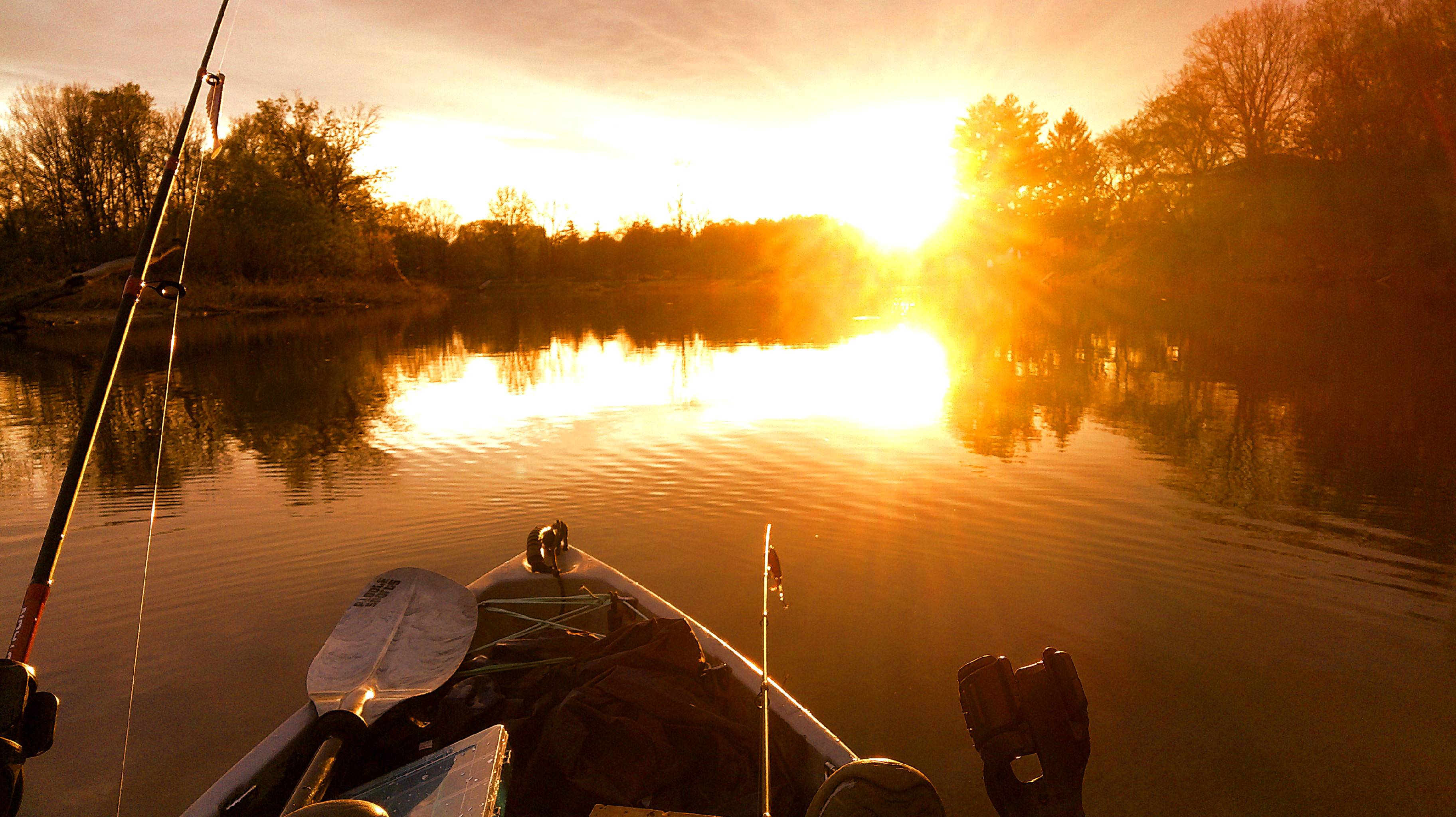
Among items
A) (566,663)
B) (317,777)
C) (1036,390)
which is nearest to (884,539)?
(566,663)

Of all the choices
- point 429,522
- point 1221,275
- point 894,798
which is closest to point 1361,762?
point 894,798

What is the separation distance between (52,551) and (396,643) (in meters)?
1.68

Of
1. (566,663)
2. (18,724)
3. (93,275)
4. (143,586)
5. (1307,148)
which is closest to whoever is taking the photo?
(18,724)

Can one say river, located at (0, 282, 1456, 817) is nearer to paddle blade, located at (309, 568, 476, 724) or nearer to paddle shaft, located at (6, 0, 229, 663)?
paddle blade, located at (309, 568, 476, 724)

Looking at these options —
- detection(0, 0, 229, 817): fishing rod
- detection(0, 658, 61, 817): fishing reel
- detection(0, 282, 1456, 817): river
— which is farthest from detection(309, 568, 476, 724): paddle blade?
detection(0, 658, 61, 817): fishing reel

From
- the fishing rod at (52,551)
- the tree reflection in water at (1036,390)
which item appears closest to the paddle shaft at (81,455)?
the fishing rod at (52,551)

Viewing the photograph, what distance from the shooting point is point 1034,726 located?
2.84 m

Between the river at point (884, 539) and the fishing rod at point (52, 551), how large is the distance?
1.84 meters

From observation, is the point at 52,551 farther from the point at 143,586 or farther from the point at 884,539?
the point at 884,539

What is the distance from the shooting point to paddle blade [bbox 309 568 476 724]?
376cm

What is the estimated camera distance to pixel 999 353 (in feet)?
64.7

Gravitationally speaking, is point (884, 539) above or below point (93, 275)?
below

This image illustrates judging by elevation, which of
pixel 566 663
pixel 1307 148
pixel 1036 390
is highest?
pixel 1307 148

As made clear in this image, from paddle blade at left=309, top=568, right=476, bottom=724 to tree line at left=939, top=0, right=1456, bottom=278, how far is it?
37.3 meters
